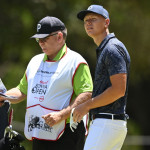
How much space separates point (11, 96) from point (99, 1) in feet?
21.4

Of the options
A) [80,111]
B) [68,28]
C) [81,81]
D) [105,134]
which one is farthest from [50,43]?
[68,28]

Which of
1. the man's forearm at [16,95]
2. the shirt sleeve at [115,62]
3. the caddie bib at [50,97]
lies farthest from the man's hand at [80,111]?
the man's forearm at [16,95]

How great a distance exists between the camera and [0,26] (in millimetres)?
11836

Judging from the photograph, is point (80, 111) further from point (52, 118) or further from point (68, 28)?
point (68, 28)

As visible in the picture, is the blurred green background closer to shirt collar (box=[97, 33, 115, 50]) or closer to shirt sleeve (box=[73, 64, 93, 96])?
shirt sleeve (box=[73, 64, 93, 96])

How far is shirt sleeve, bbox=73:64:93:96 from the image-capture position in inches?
180

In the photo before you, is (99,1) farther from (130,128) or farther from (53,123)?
(53,123)

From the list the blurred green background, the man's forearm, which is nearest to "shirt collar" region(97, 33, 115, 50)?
the man's forearm

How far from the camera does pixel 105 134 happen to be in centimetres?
395

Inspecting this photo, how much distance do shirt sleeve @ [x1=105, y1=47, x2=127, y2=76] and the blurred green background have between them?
23.4 ft

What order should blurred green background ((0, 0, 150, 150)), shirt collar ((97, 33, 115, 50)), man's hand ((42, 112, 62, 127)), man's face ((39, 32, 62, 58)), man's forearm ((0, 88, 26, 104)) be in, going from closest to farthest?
1. shirt collar ((97, 33, 115, 50))
2. man's hand ((42, 112, 62, 127))
3. man's face ((39, 32, 62, 58))
4. man's forearm ((0, 88, 26, 104))
5. blurred green background ((0, 0, 150, 150))

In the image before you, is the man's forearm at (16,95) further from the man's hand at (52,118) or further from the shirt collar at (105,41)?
the shirt collar at (105,41)

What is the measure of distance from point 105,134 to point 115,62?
22.4 inches

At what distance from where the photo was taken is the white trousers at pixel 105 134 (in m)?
3.94
